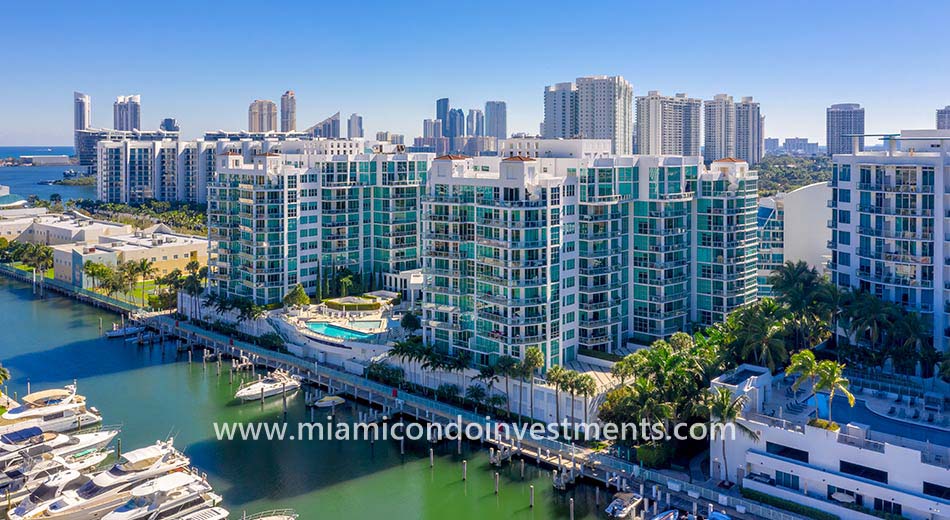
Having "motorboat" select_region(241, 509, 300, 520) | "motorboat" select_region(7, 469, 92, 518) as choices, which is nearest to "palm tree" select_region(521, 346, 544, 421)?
"motorboat" select_region(241, 509, 300, 520)

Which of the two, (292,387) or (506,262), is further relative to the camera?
(292,387)

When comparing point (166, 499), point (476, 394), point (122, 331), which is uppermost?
point (122, 331)

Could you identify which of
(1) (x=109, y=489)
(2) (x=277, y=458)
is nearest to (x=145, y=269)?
(2) (x=277, y=458)

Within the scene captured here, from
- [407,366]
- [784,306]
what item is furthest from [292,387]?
[784,306]

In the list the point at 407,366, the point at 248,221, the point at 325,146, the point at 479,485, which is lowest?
the point at 479,485

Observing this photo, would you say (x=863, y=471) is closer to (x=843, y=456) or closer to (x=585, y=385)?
(x=843, y=456)

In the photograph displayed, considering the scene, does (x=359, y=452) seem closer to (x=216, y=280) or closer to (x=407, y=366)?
(x=407, y=366)

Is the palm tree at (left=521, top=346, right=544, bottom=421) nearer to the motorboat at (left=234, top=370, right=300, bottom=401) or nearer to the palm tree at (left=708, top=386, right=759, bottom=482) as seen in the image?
the palm tree at (left=708, top=386, right=759, bottom=482)
